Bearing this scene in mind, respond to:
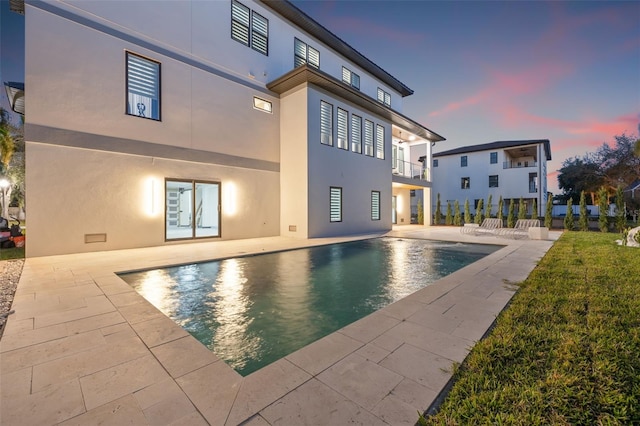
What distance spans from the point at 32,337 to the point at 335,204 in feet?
34.7

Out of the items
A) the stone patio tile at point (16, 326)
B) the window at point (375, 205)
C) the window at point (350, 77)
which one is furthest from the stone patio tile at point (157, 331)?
the window at point (350, 77)

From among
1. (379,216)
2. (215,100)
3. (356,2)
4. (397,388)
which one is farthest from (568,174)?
(397,388)

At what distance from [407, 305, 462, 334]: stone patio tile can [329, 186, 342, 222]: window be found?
8936mm

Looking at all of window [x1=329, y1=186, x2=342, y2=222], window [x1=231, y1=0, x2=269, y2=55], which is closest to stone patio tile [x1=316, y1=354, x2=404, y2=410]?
window [x1=329, y1=186, x2=342, y2=222]

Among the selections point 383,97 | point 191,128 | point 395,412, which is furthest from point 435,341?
point 383,97

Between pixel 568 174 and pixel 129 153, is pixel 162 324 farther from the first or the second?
pixel 568 174

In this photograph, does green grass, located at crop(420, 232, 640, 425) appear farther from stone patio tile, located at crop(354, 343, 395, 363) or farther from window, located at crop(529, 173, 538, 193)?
window, located at crop(529, 173, 538, 193)

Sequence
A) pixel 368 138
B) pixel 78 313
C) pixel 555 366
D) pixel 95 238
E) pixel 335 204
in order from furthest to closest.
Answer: pixel 368 138 → pixel 335 204 → pixel 95 238 → pixel 78 313 → pixel 555 366

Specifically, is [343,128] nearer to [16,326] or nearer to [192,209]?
[192,209]

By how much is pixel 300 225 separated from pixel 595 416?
32.9ft

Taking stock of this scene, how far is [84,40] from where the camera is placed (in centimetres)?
748

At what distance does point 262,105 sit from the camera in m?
11.5

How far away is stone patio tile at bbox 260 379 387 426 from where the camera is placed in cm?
153

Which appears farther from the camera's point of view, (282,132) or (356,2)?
(356,2)
